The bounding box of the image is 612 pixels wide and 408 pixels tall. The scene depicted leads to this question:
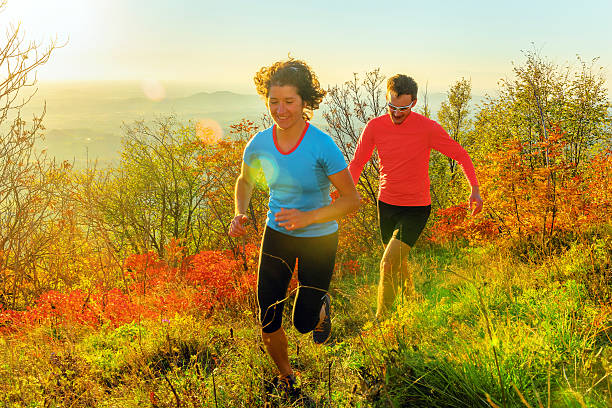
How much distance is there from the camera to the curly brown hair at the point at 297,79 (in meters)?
2.43

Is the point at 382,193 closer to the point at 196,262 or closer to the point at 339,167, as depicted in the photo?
the point at 339,167

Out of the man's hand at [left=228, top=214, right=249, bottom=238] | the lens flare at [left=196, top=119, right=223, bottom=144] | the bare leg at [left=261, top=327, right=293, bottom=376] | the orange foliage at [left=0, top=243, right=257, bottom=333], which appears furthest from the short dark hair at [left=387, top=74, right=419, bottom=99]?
the lens flare at [left=196, top=119, right=223, bottom=144]

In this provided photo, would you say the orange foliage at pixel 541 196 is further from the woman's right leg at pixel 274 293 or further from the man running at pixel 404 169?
the woman's right leg at pixel 274 293

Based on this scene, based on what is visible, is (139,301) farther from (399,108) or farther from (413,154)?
(399,108)

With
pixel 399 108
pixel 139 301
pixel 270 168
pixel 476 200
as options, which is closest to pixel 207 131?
pixel 139 301

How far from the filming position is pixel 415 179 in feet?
11.9

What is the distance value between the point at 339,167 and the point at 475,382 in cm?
148

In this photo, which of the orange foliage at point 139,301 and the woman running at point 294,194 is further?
the orange foliage at point 139,301

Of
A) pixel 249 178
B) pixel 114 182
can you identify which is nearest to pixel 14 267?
pixel 249 178

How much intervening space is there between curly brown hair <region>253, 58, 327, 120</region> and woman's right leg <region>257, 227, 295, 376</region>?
38.2 inches

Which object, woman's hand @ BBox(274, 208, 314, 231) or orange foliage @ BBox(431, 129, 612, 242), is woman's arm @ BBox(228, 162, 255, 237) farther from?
orange foliage @ BBox(431, 129, 612, 242)

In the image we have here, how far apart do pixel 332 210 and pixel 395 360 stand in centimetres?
107

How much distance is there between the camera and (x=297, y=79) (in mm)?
2436

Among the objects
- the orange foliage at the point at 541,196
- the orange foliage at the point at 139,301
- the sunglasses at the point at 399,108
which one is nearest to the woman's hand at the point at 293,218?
the sunglasses at the point at 399,108
